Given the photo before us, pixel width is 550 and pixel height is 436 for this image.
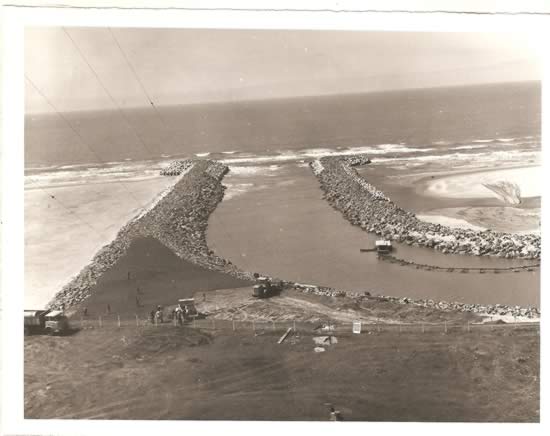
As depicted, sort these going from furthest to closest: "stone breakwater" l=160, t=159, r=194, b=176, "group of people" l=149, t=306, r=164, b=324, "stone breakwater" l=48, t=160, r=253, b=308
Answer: "stone breakwater" l=160, t=159, r=194, b=176 → "stone breakwater" l=48, t=160, r=253, b=308 → "group of people" l=149, t=306, r=164, b=324

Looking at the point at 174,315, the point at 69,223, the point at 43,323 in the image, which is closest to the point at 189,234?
the point at 69,223

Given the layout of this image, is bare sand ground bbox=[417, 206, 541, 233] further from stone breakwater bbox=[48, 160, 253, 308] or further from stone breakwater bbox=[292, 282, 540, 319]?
stone breakwater bbox=[48, 160, 253, 308]

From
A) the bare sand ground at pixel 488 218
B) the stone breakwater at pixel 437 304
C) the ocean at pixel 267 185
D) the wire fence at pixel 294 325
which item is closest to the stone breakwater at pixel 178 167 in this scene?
the ocean at pixel 267 185

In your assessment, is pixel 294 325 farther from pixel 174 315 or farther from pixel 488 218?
pixel 488 218

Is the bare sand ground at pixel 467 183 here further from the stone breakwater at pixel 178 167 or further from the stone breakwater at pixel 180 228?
the stone breakwater at pixel 178 167

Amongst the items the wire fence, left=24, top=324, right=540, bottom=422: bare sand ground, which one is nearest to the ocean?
the wire fence

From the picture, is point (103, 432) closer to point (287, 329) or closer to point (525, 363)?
point (287, 329)
